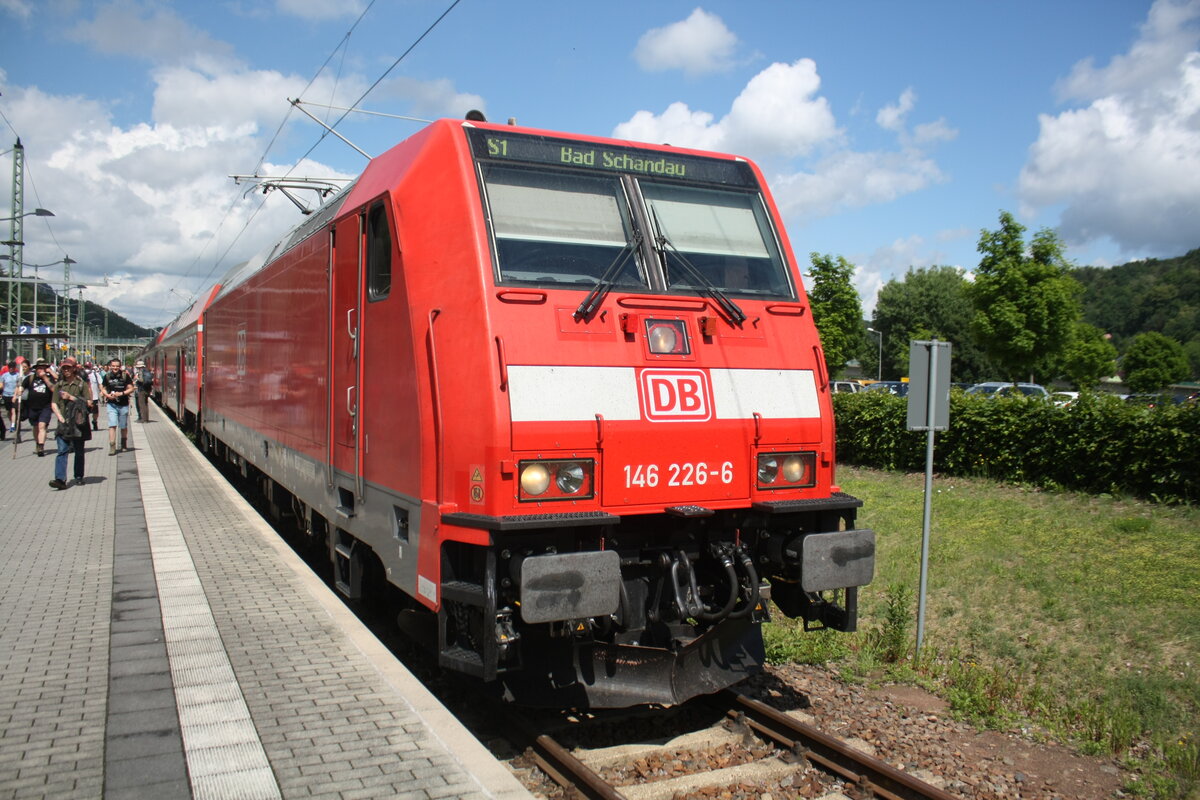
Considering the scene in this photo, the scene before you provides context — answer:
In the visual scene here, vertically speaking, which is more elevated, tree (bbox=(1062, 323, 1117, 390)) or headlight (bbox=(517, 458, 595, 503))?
tree (bbox=(1062, 323, 1117, 390))

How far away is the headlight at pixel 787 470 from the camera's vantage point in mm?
5312

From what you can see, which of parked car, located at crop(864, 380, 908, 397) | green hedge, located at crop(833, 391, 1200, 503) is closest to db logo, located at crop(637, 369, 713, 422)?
green hedge, located at crop(833, 391, 1200, 503)

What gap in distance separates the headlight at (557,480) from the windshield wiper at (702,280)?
1.33m

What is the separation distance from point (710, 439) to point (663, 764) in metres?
1.73

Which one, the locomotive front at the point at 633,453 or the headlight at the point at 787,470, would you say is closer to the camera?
the locomotive front at the point at 633,453

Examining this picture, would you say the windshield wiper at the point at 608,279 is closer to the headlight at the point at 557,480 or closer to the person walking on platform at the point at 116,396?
the headlight at the point at 557,480

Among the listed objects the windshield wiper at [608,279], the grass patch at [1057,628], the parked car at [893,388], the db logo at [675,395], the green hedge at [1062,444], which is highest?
the windshield wiper at [608,279]

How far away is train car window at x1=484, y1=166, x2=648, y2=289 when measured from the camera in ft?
16.8

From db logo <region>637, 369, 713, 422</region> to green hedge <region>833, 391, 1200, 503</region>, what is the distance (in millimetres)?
8952

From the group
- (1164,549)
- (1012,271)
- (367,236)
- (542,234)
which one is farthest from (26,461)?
(1012,271)

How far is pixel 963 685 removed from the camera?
663 cm

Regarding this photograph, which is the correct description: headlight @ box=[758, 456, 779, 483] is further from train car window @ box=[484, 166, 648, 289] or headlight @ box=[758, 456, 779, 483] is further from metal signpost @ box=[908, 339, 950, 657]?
metal signpost @ box=[908, 339, 950, 657]

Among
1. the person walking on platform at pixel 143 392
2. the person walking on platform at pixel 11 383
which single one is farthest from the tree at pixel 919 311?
the person walking on platform at pixel 11 383

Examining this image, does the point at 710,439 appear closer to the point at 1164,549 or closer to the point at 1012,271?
the point at 1164,549
